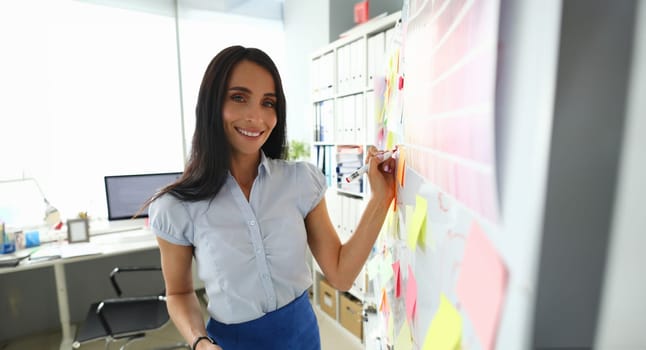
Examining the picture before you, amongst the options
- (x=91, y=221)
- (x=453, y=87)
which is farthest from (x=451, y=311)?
(x=91, y=221)

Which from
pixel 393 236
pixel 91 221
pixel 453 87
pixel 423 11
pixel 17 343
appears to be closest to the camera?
pixel 453 87

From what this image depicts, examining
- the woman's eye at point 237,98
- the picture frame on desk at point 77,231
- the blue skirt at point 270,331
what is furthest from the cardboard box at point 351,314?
the picture frame on desk at point 77,231

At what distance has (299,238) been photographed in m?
1.01

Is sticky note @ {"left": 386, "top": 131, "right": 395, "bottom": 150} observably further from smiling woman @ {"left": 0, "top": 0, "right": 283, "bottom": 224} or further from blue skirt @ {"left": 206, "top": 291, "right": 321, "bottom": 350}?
smiling woman @ {"left": 0, "top": 0, "right": 283, "bottom": 224}

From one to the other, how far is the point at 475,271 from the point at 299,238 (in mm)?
743

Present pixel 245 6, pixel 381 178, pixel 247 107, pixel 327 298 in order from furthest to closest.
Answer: pixel 245 6, pixel 327 298, pixel 247 107, pixel 381 178

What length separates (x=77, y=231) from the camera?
7.76ft

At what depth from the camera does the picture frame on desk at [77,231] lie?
7.70 feet

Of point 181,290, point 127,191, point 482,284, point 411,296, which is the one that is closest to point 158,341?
point 127,191

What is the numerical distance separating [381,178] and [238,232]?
432mm

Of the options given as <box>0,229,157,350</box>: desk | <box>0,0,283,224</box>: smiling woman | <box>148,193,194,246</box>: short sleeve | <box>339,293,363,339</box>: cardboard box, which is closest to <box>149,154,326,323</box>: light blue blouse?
<box>148,193,194,246</box>: short sleeve

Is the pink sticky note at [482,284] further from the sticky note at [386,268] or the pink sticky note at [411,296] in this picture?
the sticky note at [386,268]

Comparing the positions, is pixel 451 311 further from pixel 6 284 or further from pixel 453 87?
pixel 6 284

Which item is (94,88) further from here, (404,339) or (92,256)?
(404,339)
